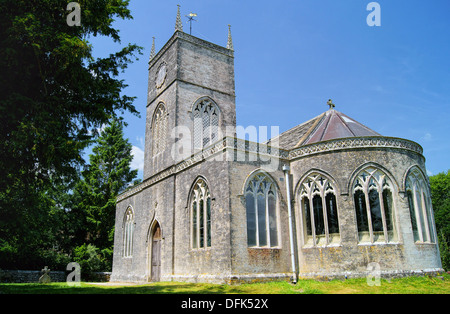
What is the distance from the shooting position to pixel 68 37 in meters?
13.0

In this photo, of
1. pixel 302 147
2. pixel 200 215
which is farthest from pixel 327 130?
pixel 200 215

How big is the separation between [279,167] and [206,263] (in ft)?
20.0

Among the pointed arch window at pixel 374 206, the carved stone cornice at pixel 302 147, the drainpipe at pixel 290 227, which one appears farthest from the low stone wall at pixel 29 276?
the pointed arch window at pixel 374 206

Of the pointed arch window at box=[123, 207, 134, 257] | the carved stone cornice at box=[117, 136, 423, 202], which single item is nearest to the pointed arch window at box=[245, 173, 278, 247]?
the carved stone cornice at box=[117, 136, 423, 202]

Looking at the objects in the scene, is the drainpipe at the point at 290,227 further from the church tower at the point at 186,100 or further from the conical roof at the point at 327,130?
the church tower at the point at 186,100

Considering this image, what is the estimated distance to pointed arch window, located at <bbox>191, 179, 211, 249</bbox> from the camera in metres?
17.8

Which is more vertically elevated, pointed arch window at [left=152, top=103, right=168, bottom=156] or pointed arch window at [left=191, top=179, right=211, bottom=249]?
pointed arch window at [left=152, top=103, right=168, bottom=156]

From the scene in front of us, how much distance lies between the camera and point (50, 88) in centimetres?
1406

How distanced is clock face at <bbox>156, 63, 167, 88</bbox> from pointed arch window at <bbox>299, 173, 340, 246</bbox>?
14473 mm

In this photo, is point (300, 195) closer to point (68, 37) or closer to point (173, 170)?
point (173, 170)

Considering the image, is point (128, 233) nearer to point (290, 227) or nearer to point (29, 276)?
point (29, 276)

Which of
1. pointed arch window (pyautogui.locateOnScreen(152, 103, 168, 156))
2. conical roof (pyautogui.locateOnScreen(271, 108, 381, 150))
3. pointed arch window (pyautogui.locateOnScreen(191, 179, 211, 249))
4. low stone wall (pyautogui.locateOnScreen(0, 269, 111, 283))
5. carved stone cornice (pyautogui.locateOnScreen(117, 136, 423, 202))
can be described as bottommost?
low stone wall (pyautogui.locateOnScreen(0, 269, 111, 283))

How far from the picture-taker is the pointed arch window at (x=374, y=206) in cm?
1625

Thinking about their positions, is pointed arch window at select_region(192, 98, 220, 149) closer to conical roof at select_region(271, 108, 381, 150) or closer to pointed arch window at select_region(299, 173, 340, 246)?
conical roof at select_region(271, 108, 381, 150)
